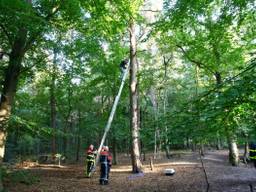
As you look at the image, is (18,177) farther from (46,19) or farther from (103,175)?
(46,19)

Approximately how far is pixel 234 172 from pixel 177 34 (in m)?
8.85

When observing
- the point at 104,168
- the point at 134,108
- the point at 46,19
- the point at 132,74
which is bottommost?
the point at 104,168

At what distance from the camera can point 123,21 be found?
11680mm

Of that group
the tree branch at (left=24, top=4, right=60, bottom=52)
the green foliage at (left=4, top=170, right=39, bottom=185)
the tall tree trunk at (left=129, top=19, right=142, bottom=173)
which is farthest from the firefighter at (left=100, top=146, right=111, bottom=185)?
the tree branch at (left=24, top=4, right=60, bottom=52)

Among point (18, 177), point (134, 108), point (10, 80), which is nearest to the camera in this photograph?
point (10, 80)

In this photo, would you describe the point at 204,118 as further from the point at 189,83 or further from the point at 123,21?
the point at 189,83

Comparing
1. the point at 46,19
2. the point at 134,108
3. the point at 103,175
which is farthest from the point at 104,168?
the point at 46,19

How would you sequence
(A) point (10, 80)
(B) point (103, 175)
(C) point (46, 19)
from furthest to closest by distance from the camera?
(B) point (103, 175) → (C) point (46, 19) → (A) point (10, 80)

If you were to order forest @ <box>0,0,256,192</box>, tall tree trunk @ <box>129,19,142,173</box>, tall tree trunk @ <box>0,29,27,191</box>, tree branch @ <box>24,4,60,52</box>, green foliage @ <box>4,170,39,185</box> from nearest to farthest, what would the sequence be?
forest @ <box>0,0,256,192</box> → tall tree trunk @ <box>0,29,27,191</box> → tree branch @ <box>24,4,60,52</box> → green foliage @ <box>4,170,39,185</box> → tall tree trunk @ <box>129,19,142,173</box>

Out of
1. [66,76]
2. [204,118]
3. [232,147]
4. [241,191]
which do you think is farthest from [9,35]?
[232,147]

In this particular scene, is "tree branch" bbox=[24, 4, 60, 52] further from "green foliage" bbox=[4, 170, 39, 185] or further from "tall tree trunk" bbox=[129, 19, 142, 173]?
"tall tree trunk" bbox=[129, 19, 142, 173]

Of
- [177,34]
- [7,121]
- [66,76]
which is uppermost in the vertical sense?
[177,34]

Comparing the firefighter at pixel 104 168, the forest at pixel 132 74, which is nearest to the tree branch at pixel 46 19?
the forest at pixel 132 74

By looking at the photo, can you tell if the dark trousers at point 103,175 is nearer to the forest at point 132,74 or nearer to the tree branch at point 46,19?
the forest at point 132,74
